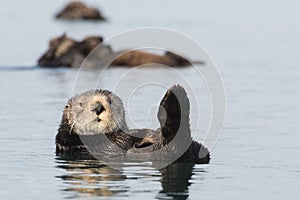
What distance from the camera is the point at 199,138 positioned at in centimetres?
1217

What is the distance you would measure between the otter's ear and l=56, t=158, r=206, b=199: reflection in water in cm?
40

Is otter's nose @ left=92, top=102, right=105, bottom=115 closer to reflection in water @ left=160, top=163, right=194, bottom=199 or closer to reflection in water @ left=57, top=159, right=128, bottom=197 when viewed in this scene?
reflection in water @ left=57, top=159, right=128, bottom=197

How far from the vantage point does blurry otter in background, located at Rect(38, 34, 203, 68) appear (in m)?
20.8

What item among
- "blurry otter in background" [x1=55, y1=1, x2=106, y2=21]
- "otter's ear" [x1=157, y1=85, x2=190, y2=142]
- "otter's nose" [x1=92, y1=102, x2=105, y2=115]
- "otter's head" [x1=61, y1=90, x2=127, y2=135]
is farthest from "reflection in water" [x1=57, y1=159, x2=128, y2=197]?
"blurry otter in background" [x1=55, y1=1, x2=106, y2=21]

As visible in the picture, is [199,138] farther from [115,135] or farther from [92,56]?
[92,56]

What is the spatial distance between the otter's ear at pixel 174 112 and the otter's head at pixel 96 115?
100cm

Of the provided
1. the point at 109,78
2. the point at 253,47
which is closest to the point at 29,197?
the point at 109,78

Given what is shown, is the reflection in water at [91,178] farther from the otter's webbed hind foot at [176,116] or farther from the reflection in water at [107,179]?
the otter's webbed hind foot at [176,116]

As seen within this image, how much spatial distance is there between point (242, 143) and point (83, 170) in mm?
2626

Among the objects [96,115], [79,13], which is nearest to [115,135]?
[96,115]

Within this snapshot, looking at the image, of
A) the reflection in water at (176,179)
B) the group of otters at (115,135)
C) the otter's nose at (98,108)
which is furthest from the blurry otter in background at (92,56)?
the reflection in water at (176,179)

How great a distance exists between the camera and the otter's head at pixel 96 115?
1015 cm

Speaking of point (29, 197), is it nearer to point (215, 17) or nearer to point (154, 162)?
point (154, 162)

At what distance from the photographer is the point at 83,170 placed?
9.76 m
